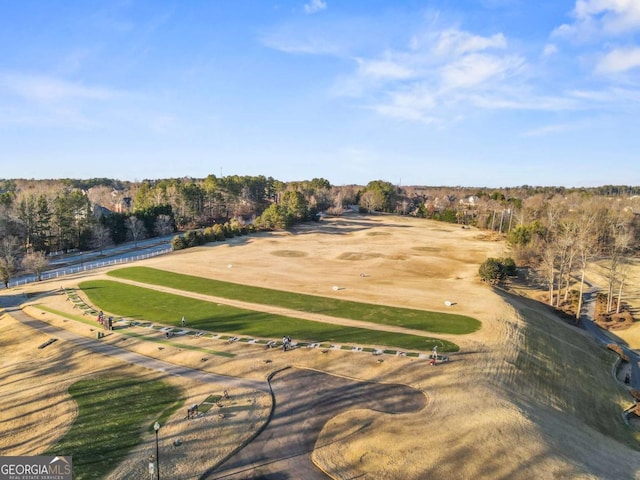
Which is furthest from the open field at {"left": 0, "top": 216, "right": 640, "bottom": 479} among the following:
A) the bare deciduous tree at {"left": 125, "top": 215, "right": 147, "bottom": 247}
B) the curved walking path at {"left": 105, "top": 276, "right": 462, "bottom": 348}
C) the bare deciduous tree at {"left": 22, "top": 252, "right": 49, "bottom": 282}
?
the bare deciduous tree at {"left": 125, "top": 215, "right": 147, "bottom": 247}

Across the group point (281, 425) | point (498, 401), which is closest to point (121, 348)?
point (281, 425)

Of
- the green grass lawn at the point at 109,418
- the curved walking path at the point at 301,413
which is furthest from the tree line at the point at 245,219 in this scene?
the green grass lawn at the point at 109,418

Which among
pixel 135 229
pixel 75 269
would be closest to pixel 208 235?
pixel 135 229

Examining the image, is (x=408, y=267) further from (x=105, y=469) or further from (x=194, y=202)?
(x=194, y=202)

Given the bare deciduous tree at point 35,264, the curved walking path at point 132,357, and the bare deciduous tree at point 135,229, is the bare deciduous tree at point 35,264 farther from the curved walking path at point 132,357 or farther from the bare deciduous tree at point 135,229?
the bare deciduous tree at point 135,229

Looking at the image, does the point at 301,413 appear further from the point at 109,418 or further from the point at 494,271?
the point at 494,271
